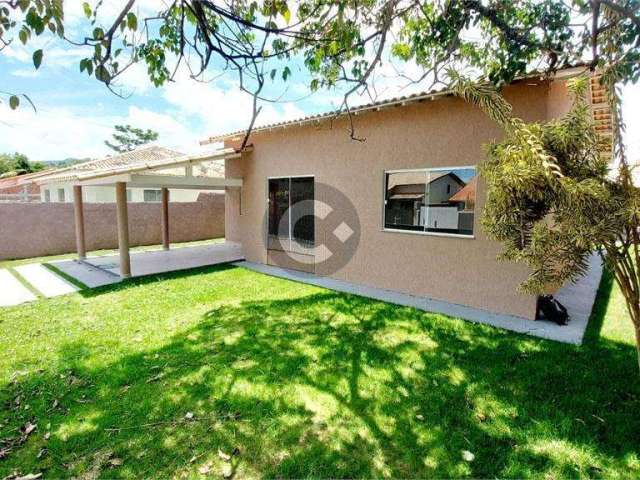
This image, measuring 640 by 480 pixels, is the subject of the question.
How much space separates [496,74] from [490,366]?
14.4ft

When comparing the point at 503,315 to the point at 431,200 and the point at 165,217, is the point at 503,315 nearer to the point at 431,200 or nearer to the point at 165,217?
the point at 431,200

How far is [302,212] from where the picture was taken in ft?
38.4

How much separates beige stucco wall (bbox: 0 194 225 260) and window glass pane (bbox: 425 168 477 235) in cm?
1415

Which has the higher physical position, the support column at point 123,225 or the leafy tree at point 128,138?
the leafy tree at point 128,138

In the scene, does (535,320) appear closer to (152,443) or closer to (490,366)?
(490,366)

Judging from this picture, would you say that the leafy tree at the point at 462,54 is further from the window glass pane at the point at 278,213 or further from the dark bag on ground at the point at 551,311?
the window glass pane at the point at 278,213

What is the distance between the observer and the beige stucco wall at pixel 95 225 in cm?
1376

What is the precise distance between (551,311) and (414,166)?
425 cm

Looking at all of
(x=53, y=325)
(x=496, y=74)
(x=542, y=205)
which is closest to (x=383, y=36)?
(x=496, y=74)

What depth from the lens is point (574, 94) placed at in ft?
12.7

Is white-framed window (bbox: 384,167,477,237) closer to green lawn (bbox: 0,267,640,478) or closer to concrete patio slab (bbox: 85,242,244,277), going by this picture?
green lawn (bbox: 0,267,640,478)

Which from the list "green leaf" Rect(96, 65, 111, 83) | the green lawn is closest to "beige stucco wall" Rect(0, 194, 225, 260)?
the green lawn

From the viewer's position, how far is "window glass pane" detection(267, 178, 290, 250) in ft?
39.3

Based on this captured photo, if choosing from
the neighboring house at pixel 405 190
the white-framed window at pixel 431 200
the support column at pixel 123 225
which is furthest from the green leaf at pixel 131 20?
the support column at pixel 123 225
